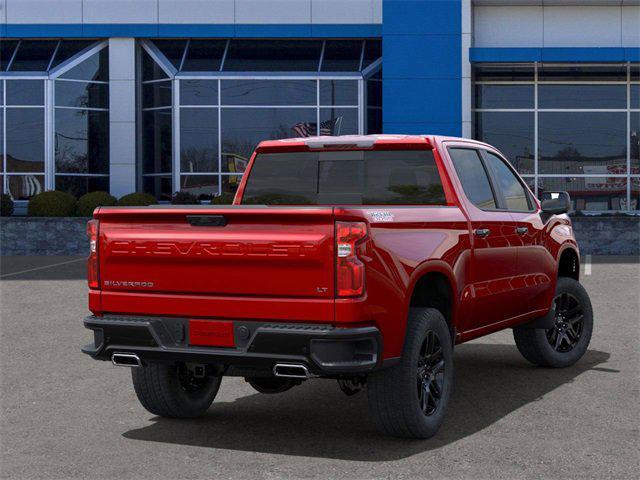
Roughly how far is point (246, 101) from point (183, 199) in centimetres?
380

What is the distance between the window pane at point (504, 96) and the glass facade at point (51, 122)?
10.9m

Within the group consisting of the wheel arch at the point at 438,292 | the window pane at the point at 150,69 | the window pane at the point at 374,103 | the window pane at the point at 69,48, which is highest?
the window pane at the point at 69,48

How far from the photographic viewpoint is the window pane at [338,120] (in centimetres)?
2909

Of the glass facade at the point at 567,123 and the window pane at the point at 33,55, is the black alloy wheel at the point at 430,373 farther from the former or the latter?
the window pane at the point at 33,55

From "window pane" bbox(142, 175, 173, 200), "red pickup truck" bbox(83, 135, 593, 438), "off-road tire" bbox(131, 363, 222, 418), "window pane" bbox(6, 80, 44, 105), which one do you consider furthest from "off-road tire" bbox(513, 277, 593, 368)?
"window pane" bbox(6, 80, 44, 105)

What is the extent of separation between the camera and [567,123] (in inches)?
1152

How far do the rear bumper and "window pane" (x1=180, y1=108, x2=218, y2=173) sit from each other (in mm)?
23449

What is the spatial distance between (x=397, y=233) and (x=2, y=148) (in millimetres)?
25546

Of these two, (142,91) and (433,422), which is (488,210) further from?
(142,91)

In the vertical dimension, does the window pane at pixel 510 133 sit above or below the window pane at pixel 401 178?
above

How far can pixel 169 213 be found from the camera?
6059mm

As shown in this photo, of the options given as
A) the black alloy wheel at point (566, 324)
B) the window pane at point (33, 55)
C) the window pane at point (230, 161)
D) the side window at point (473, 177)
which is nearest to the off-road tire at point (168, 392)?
the side window at point (473, 177)

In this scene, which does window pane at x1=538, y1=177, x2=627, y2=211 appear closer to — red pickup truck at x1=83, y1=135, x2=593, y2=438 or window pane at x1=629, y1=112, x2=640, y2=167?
window pane at x1=629, y1=112, x2=640, y2=167

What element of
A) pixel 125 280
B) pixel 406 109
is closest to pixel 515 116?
pixel 406 109
